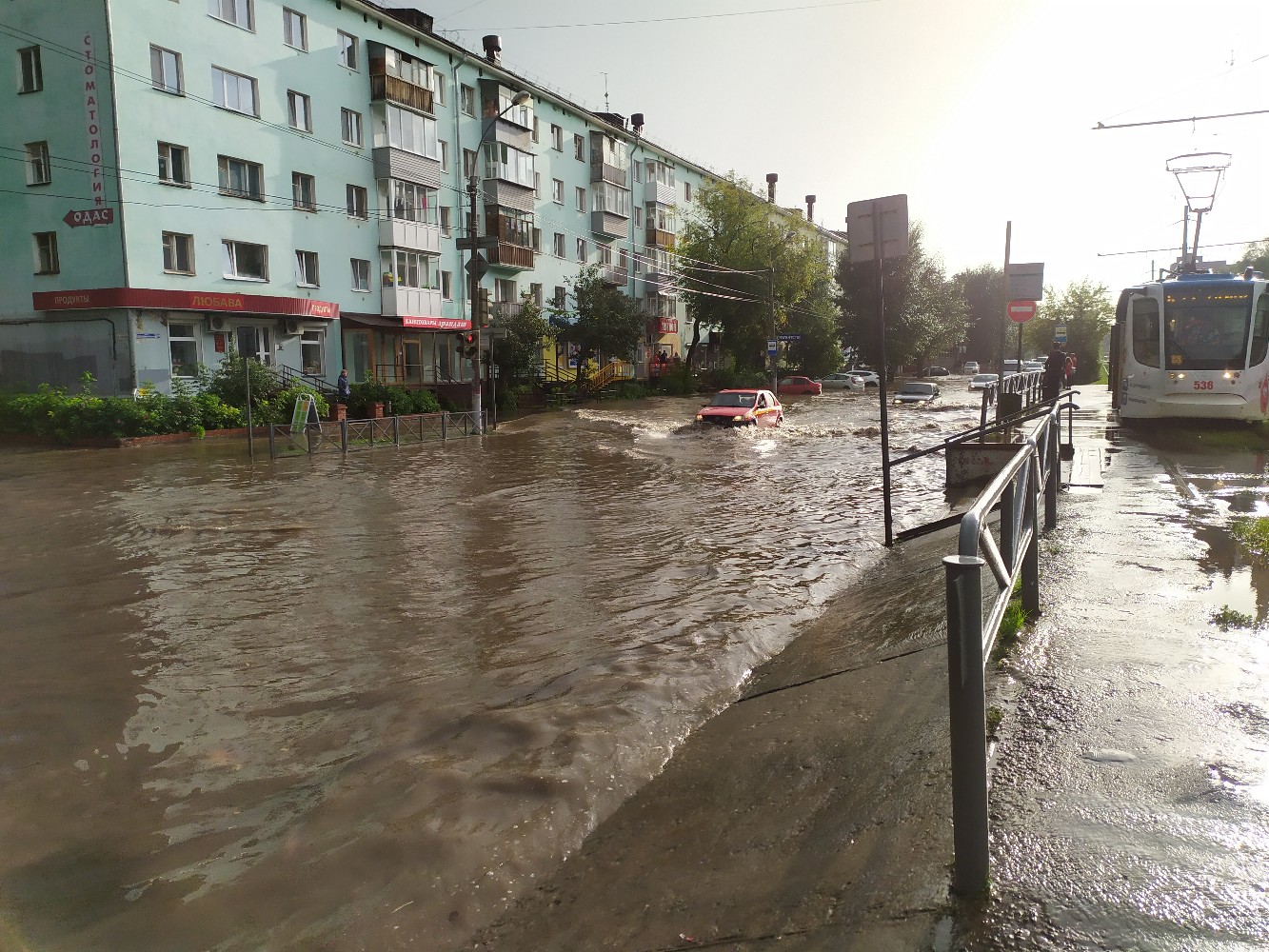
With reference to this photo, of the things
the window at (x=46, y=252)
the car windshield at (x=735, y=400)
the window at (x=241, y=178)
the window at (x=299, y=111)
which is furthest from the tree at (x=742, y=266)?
the window at (x=46, y=252)

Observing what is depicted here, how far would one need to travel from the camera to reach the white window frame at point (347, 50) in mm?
36219

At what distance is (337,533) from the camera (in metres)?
12.7

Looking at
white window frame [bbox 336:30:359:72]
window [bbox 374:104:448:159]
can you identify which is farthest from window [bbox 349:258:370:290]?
white window frame [bbox 336:30:359:72]

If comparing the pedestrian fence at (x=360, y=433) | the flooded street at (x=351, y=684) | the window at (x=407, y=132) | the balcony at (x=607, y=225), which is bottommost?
the flooded street at (x=351, y=684)

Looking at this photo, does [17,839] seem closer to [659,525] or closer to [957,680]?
[957,680]

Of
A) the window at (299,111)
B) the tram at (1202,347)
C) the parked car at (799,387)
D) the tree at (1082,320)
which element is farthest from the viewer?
the tree at (1082,320)

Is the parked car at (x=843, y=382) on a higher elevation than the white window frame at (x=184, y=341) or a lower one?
lower

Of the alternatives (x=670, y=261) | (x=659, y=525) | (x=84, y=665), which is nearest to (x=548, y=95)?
(x=670, y=261)

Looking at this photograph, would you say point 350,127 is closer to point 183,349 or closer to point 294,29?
point 294,29

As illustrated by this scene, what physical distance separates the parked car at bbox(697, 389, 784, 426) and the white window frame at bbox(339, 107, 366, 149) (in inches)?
734

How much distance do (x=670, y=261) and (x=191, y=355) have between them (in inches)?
1698

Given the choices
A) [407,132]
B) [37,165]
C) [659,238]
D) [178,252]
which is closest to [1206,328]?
[178,252]

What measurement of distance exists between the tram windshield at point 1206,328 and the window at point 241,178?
92.2 ft

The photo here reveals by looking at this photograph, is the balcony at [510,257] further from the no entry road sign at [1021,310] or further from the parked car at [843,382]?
the no entry road sign at [1021,310]
